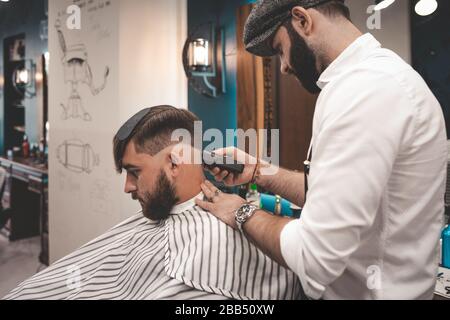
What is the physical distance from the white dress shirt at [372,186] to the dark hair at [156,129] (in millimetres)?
500

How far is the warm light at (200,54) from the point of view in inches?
79.9

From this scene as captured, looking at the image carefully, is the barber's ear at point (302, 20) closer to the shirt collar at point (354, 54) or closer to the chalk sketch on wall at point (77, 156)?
the shirt collar at point (354, 54)

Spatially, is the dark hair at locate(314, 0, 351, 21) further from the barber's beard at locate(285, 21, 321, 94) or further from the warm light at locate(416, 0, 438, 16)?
the warm light at locate(416, 0, 438, 16)

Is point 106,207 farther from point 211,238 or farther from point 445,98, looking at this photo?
point 445,98

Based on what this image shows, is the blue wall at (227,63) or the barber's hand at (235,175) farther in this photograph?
the blue wall at (227,63)

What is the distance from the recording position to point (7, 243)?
319 centimetres

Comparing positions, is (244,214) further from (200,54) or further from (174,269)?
(200,54)

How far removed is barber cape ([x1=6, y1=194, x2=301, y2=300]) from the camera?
3.32 feet

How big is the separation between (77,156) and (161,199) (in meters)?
0.90

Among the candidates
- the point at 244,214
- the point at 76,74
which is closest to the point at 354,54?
the point at 244,214

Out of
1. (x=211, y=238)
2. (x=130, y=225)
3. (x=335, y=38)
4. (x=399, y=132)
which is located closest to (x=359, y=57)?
(x=335, y=38)

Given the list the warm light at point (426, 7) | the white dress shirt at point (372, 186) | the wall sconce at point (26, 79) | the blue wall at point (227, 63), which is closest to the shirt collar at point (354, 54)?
the white dress shirt at point (372, 186)
